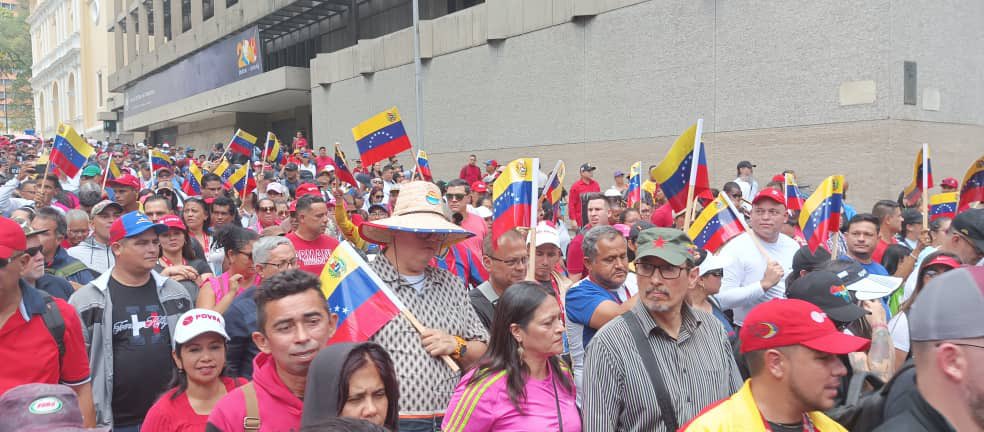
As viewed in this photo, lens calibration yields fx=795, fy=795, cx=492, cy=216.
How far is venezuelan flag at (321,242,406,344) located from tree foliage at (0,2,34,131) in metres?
109

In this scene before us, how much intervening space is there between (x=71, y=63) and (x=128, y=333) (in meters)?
92.8

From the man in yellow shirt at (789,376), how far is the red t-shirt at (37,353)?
3.20 meters

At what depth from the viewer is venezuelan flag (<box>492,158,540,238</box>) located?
20.4ft

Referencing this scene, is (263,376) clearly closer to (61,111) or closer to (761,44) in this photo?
(761,44)

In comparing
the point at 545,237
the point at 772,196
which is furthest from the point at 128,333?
the point at 772,196

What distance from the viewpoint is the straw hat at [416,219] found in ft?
13.6

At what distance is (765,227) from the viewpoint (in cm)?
651

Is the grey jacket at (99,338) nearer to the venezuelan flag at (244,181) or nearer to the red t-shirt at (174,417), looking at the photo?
the red t-shirt at (174,417)

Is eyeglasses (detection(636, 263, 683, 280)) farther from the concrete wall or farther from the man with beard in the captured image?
the concrete wall

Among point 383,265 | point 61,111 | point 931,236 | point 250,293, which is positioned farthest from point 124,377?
point 61,111

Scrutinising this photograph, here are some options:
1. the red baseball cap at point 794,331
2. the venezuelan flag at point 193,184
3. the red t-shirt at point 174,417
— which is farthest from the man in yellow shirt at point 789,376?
the venezuelan flag at point 193,184

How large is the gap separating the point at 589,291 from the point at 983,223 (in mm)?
2591

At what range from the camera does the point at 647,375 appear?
3508mm

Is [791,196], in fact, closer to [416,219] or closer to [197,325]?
[416,219]
